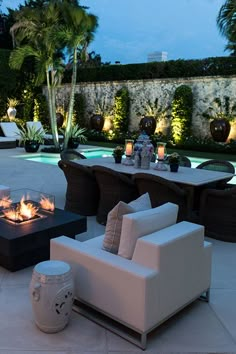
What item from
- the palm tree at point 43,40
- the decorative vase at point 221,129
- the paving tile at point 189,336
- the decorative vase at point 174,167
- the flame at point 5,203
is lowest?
the paving tile at point 189,336

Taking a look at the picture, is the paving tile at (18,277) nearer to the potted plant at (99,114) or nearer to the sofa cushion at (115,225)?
the sofa cushion at (115,225)

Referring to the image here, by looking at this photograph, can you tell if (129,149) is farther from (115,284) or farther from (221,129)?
(221,129)

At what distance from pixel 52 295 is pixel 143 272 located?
569 millimetres

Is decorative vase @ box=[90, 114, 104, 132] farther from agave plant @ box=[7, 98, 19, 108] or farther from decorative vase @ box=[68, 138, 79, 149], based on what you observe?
agave plant @ box=[7, 98, 19, 108]

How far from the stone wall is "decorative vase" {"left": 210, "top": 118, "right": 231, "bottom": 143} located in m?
0.27

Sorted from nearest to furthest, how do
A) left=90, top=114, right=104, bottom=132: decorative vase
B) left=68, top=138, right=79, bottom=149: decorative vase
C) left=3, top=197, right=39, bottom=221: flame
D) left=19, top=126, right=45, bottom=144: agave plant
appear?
left=3, top=197, right=39, bottom=221: flame < left=19, top=126, right=45, bottom=144: agave plant < left=68, top=138, right=79, bottom=149: decorative vase < left=90, top=114, right=104, bottom=132: decorative vase

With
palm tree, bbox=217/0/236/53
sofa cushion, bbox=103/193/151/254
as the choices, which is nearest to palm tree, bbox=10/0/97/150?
palm tree, bbox=217/0/236/53

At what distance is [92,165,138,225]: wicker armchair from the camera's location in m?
4.54

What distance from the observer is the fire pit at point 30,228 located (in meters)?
3.24

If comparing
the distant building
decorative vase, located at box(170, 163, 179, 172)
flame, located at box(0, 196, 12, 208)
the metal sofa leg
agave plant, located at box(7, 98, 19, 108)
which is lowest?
the metal sofa leg

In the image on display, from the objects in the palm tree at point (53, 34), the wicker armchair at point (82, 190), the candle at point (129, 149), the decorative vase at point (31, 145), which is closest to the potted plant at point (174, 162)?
the candle at point (129, 149)

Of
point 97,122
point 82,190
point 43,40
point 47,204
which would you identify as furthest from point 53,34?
point 47,204

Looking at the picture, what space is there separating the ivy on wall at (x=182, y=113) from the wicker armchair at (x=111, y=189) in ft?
29.9

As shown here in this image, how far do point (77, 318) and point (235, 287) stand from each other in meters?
1.37
